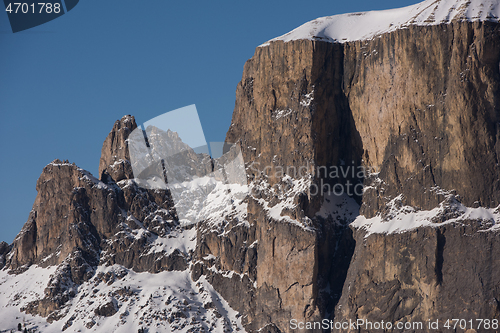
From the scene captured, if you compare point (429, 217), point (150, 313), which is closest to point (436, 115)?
point (429, 217)

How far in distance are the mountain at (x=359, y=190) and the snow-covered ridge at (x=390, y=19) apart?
0.39 m

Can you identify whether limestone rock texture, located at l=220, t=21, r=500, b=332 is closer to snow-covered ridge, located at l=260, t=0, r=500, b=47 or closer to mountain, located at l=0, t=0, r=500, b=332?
mountain, located at l=0, t=0, r=500, b=332

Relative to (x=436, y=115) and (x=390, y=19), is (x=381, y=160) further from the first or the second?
(x=390, y=19)

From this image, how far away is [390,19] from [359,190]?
130 ft

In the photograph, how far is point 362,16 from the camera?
7402 inches

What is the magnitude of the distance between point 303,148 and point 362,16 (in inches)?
1455

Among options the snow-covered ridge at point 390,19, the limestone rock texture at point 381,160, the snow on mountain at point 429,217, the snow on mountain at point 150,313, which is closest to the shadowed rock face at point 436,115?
the limestone rock texture at point 381,160

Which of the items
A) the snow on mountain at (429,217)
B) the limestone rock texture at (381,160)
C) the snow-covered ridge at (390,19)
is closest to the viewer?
the limestone rock texture at (381,160)

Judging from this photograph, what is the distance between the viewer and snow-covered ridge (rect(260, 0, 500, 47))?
161 meters

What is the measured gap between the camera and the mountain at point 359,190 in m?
152

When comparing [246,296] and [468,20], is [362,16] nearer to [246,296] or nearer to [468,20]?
[468,20]

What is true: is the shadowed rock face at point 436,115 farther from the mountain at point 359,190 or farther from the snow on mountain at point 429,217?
the snow on mountain at point 429,217

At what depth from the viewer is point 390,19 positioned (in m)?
178

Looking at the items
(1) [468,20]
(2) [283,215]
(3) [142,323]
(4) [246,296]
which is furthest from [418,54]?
(3) [142,323]
